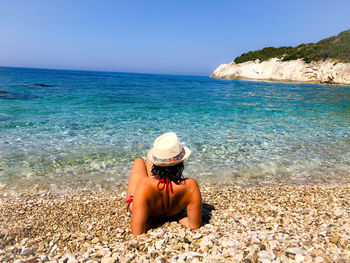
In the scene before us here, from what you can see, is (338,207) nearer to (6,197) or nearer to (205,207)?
(205,207)

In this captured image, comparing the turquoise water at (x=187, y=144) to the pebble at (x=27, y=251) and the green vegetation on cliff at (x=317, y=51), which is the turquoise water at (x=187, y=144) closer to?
the pebble at (x=27, y=251)

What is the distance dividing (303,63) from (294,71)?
10.6 feet

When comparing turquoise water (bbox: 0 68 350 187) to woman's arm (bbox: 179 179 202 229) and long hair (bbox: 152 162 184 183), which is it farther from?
long hair (bbox: 152 162 184 183)

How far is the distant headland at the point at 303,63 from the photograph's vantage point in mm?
62281

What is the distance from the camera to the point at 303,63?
69062 mm

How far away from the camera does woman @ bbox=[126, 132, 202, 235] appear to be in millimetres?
3182

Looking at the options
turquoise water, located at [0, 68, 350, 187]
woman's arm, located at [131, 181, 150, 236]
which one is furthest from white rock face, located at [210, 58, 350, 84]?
woman's arm, located at [131, 181, 150, 236]

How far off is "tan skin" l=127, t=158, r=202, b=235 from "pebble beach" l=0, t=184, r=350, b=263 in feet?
0.63

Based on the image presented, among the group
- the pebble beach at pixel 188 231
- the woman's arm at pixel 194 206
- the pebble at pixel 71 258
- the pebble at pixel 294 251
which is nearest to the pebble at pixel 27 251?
the pebble beach at pixel 188 231

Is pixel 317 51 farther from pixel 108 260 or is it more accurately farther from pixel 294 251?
pixel 108 260

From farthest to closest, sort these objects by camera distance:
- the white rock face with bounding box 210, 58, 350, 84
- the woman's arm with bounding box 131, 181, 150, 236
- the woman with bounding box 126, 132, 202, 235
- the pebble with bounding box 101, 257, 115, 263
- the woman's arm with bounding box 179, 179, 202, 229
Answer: the white rock face with bounding box 210, 58, 350, 84
the woman's arm with bounding box 179, 179, 202, 229
the woman's arm with bounding box 131, 181, 150, 236
the woman with bounding box 126, 132, 202, 235
the pebble with bounding box 101, 257, 115, 263

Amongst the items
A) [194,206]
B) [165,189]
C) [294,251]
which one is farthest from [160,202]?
[294,251]

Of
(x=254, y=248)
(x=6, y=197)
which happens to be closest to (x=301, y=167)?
(x=254, y=248)

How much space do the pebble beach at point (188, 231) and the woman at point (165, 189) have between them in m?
0.29
